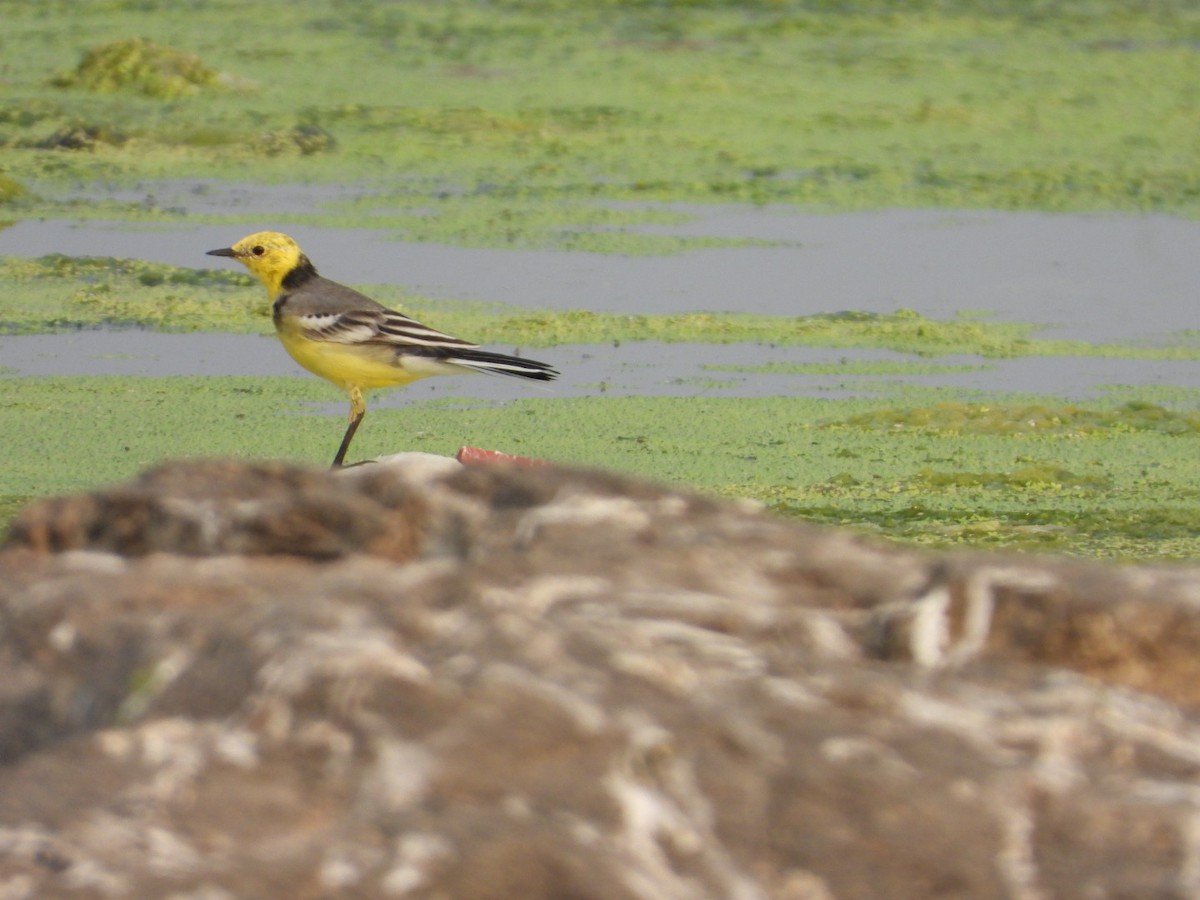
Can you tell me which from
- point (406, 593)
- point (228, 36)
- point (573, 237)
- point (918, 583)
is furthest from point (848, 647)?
point (228, 36)

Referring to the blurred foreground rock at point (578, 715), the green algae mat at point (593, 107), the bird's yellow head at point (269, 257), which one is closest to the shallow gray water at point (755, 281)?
the green algae mat at point (593, 107)

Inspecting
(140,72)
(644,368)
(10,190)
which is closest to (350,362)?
(644,368)

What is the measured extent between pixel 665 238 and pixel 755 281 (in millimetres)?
760

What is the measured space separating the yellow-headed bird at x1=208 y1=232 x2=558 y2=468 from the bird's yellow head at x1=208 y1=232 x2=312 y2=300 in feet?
0.88

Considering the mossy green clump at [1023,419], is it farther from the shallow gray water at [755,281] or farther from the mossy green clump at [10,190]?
the mossy green clump at [10,190]

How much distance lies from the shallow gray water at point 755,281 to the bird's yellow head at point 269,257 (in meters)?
0.71

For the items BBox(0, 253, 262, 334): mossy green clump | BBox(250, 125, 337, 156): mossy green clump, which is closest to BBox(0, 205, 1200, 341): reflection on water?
BBox(0, 253, 262, 334): mossy green clump

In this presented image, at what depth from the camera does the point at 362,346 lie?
6613mm

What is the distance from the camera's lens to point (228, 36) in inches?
574

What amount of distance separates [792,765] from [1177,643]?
20.9 inches

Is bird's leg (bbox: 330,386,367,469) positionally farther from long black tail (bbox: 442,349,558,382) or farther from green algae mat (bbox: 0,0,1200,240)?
green algae mat (bbox: 0,0,1200,240)

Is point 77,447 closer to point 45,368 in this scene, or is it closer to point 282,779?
point 45,368

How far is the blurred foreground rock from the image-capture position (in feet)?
5.36

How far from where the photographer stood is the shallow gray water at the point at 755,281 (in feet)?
25.5
